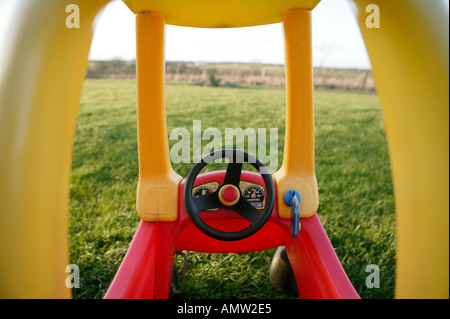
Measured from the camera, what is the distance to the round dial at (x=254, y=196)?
4.58 ft

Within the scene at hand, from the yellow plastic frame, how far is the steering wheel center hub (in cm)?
64

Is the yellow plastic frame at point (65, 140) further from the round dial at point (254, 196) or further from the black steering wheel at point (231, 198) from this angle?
the round dial at point (254, 196)

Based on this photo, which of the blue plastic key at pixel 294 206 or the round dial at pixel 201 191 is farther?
the round dial at pixel 201 191

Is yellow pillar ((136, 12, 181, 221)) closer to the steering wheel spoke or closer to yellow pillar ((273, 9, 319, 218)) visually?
the steering wheel spoke

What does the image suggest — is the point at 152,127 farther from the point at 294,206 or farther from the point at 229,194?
the point at 294,206

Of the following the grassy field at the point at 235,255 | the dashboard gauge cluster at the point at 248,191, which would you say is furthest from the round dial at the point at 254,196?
the grassy field at the point at 235,255

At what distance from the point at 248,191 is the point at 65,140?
796mm

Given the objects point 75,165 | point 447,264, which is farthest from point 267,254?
point 75,165

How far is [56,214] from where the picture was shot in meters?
0.76

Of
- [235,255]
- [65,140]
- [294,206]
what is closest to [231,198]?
[294,206]

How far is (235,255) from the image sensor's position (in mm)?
2049

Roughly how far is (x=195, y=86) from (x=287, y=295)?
8.61 m

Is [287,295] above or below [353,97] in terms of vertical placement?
below

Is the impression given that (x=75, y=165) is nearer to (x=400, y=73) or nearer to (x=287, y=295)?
(x=287, y=295)
